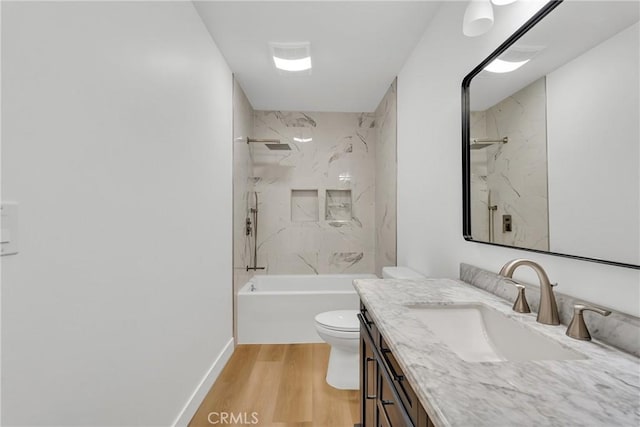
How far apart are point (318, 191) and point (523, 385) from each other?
3369 millimetres

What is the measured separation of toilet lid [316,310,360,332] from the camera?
6.98ft

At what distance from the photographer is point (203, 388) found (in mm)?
2025

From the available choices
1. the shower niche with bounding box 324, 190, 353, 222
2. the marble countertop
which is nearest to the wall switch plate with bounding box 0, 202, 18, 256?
the marble countertop

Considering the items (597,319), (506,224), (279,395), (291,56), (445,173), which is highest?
(291,56)

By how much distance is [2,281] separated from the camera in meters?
0.75

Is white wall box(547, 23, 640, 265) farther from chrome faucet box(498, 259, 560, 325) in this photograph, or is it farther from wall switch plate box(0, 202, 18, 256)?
wall switch plate box(0, 202, 18, 256)

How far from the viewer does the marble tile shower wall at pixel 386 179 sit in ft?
9.87

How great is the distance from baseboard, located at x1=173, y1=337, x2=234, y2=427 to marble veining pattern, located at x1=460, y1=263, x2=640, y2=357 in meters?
1.72

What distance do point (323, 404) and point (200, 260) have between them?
122cm

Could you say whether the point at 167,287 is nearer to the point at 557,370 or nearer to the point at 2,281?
the point at 2,281

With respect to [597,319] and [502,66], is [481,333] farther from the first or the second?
[502,66]

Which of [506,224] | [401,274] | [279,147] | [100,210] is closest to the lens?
[100,210]

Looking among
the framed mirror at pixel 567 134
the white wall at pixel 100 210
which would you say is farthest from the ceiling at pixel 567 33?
the white wall at pixel 100 210

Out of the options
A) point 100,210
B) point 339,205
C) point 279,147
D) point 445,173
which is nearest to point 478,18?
point 445,173
